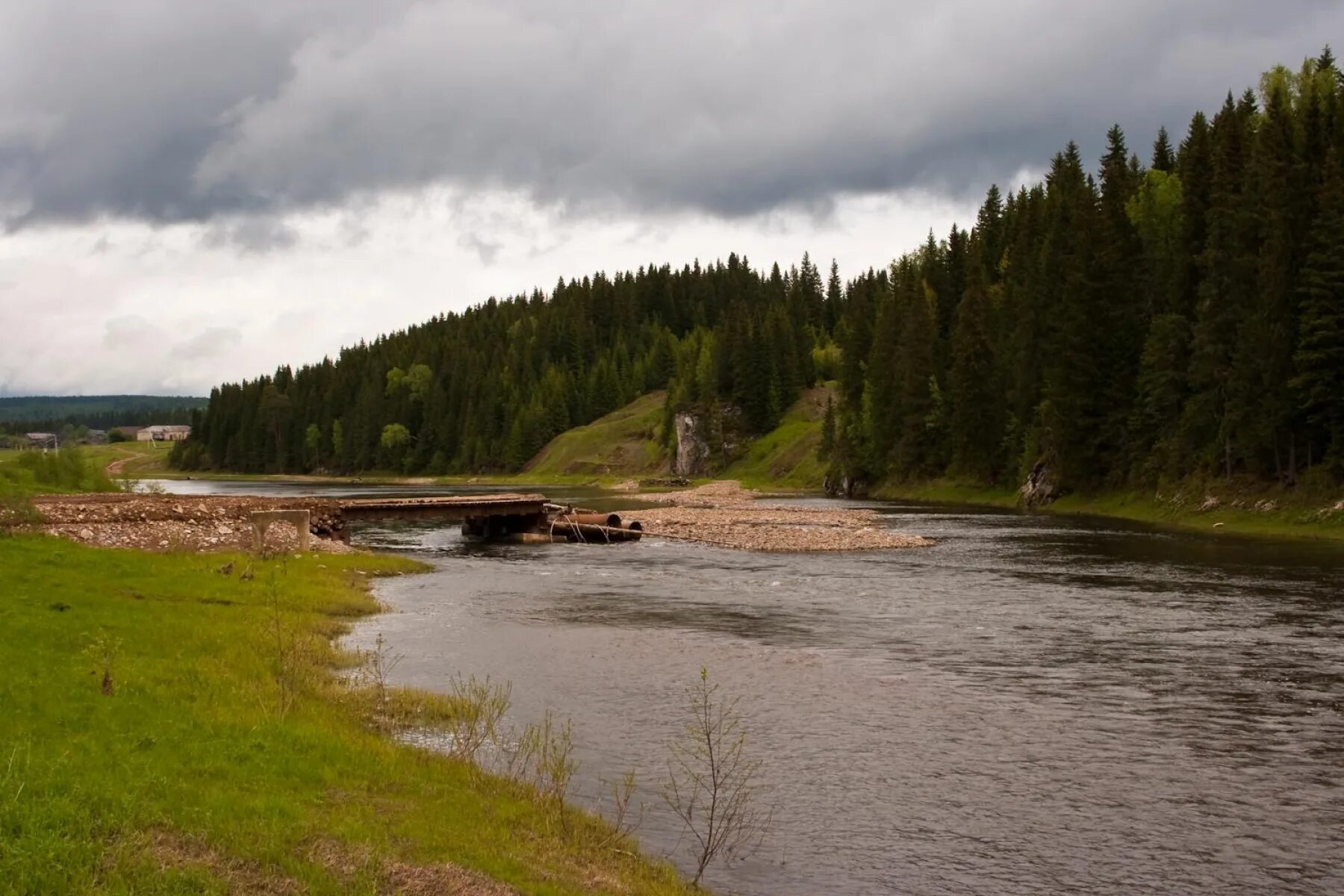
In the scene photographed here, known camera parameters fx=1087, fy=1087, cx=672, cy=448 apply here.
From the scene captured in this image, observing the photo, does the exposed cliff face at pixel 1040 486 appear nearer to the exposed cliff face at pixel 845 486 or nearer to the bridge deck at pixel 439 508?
the exposed cliff face at pixel 845 486

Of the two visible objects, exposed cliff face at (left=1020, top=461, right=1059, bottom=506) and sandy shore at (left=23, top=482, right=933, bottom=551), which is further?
exposed cliff face at (left=1020, top=461, right=1059, bottom=506)

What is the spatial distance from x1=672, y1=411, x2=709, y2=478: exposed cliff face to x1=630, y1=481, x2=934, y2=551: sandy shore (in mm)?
64527

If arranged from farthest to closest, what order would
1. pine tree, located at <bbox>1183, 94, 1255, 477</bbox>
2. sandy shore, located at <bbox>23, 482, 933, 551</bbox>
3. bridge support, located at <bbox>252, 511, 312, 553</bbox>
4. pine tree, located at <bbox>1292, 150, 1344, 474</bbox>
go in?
pine tree, located at <bbox>1183, 94, 1255, 477</bbox> → pine tree, located at <bbox>1292, 150, 1344, 474</bbox> → bridge support, located at <bbox>252, 511, 312, 553</bbox> → sandy shore, located at <bbox>23, 482, 933, 551</bbox>

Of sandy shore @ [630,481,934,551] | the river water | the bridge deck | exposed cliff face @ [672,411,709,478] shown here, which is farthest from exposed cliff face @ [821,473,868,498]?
the river water

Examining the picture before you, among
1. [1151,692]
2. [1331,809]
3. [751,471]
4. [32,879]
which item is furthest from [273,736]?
[751,471]

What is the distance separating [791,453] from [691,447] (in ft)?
85.5

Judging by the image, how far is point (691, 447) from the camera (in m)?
184

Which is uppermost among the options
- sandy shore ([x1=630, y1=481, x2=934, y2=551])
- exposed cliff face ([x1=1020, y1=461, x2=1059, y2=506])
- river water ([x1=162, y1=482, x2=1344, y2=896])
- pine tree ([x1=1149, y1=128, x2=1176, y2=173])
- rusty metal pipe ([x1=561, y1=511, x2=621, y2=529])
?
pine tree ([x1=1149, y1=128, x2=1176, y2=173])

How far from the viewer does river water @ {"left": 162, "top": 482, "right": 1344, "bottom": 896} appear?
14.8m

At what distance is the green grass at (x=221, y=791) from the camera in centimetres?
1084

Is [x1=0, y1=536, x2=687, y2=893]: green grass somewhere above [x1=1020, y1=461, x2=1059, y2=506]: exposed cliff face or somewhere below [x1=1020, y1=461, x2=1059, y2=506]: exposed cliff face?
below

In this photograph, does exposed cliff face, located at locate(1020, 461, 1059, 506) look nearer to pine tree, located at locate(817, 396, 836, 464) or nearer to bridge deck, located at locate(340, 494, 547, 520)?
bridge deck, located at locate(340, 494, 547, 520)

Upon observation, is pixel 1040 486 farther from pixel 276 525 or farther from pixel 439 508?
pixel 276 525

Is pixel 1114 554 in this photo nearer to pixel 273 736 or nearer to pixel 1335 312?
pixel 1335 312
